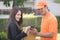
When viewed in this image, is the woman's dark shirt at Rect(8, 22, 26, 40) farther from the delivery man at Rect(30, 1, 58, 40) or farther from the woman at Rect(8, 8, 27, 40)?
the delivery man at Rect(30, 1, 58, 40)

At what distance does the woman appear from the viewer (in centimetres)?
439

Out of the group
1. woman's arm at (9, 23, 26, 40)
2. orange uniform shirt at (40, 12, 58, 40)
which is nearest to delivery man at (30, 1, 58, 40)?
orange uniform shirt at (40, 12, 58, 40)

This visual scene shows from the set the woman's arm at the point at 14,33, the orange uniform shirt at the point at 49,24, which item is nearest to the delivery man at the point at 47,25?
the orange uniform shirt at the point at 49,24

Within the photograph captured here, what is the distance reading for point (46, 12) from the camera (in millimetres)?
4426

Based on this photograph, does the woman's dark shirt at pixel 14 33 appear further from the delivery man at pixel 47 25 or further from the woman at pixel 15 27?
the delivery man at pixel 47 25

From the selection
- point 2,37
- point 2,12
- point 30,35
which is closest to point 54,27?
point 30,35

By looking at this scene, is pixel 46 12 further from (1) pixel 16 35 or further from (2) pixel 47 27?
(1) pixel 16 35

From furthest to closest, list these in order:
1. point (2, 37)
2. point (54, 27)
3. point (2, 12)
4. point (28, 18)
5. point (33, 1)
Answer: point (33, 1)
point (2, 12)
point (28, 18)
point (2, 37)
point (54, 27)


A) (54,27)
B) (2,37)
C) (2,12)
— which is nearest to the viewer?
(54,27)

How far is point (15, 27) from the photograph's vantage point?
A: 4.41 meters

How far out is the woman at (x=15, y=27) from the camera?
4386 millimetres

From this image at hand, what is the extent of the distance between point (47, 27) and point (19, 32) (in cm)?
48

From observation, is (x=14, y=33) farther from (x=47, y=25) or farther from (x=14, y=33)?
(x=47, y=25)

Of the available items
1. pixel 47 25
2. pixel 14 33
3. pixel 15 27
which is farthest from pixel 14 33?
pixel 47 25
